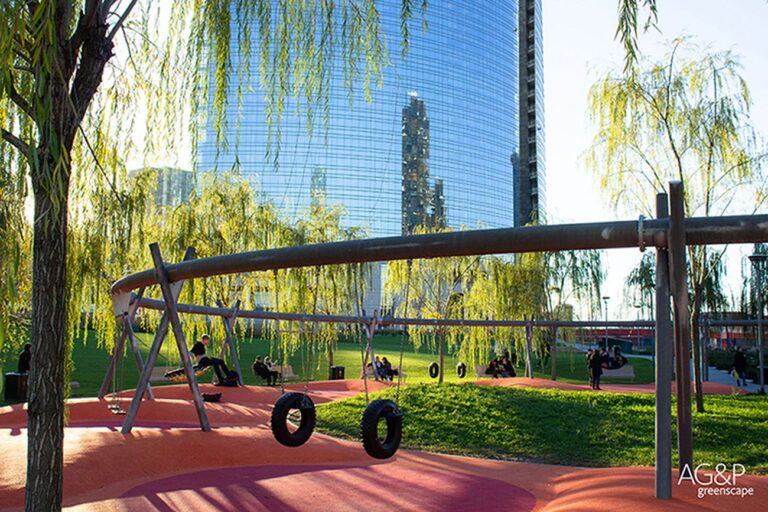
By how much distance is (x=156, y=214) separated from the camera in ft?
60.5

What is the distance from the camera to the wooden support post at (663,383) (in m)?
3.89

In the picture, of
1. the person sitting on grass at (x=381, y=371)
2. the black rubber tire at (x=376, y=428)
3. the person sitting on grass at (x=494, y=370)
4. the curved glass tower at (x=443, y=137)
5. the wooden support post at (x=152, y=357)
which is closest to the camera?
the black rubber tire at (x=376, y=428)

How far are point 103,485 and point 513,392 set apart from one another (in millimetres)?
7826

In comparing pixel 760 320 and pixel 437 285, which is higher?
pixel 437 285

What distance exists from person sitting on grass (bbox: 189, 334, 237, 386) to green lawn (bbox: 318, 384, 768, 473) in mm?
2811

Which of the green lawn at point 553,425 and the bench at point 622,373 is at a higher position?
the green lawn at point 553,425

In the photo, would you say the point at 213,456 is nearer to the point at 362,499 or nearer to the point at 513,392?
the point at 362,499

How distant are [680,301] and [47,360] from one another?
374 centimetres

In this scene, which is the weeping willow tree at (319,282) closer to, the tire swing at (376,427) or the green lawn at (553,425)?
the green lawn at (553,425)

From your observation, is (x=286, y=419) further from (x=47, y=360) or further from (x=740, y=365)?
(x=740, y=365)

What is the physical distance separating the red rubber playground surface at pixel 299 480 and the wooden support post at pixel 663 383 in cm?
15

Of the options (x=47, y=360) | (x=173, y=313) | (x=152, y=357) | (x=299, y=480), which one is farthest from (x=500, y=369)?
(x=47, y=360)

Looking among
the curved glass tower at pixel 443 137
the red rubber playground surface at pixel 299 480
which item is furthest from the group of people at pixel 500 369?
the curved glass tower at pixel 443 137

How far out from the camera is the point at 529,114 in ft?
310
